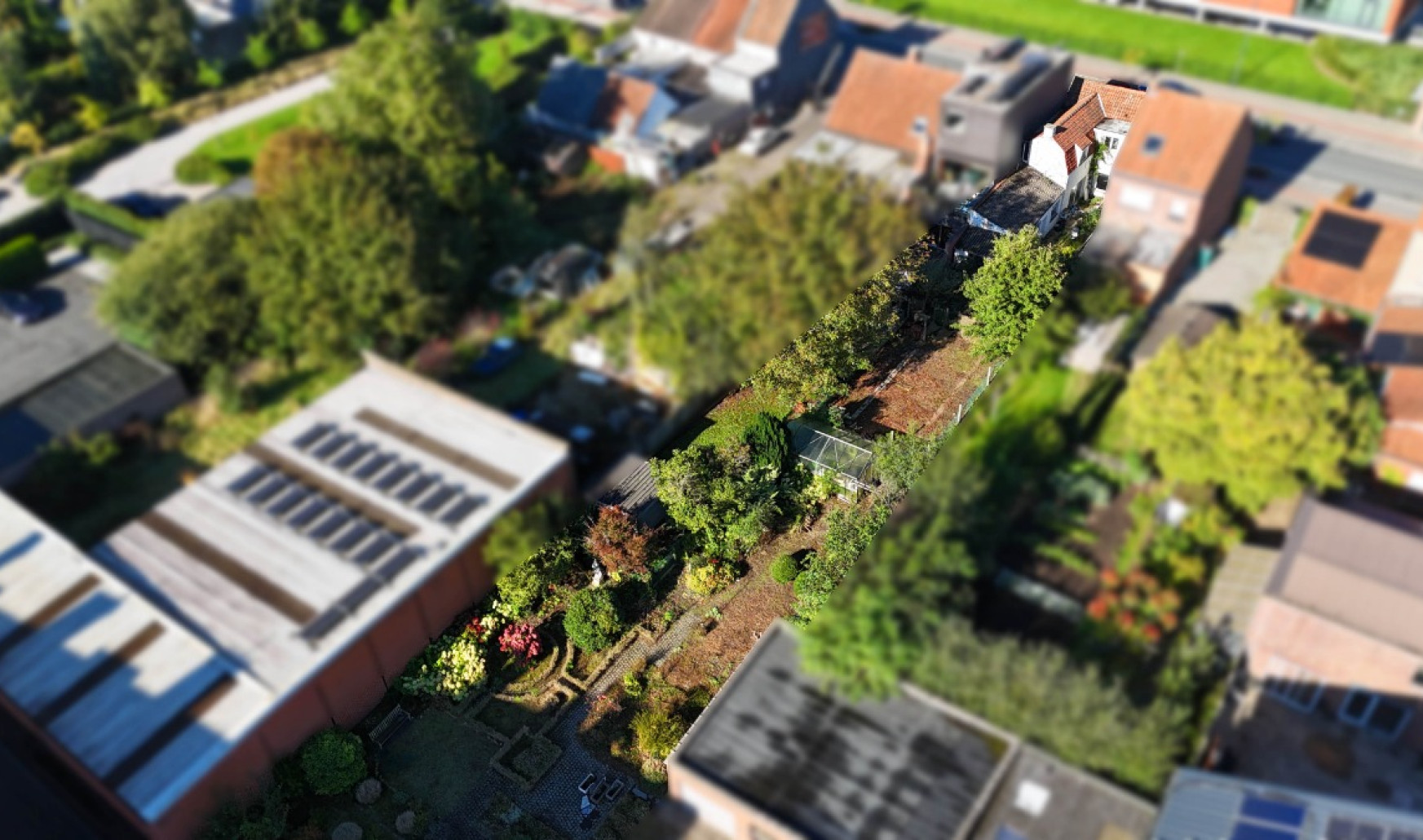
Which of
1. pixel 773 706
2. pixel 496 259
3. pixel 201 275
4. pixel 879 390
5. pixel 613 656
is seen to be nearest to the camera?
pixel 201 275

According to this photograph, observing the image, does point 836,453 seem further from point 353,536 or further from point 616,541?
point 353,536

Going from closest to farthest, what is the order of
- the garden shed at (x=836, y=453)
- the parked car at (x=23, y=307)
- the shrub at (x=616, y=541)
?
1. the parked car at (x=23, y=307)
2. the garden shed at (x=836, y=453)
3. the shrub at (x=616, y=541)

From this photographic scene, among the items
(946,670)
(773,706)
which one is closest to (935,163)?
(946,670)

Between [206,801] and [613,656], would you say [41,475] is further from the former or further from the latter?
[613,656]

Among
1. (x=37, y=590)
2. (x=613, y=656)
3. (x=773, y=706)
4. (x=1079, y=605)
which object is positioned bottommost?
(x=613, y=656)

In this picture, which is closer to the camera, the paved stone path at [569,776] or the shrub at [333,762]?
the shrub at [333,762]

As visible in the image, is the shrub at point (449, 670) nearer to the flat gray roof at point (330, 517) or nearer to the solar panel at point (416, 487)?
the flat gray roof at point (330, 517)

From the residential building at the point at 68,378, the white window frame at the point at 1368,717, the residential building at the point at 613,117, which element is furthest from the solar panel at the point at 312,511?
the white window frame at the point at 1368,717
